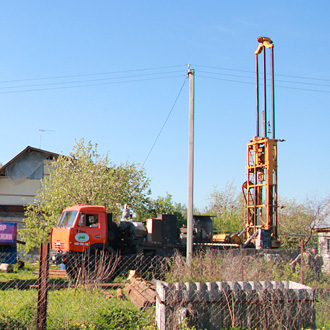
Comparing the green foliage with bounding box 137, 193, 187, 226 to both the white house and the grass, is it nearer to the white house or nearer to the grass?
the white house

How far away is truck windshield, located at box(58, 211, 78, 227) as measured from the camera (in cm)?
1855

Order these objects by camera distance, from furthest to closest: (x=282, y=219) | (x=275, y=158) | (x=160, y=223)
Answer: (x=282, y=219), (x=275, y=158), (x=160, y=223)

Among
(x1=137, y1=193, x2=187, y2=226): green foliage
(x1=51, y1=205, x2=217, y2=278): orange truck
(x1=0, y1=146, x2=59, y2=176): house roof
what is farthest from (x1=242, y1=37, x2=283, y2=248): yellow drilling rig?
(x1=0, y1=146, x2=59, y2=176): house roof

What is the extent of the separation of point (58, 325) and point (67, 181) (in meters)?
21.2

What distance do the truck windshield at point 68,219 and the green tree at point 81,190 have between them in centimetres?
687

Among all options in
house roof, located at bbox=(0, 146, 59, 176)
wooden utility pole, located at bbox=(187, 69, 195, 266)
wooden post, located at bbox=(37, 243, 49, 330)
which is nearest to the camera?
wooden post, located at bbox=(37, 243, 49, 330)

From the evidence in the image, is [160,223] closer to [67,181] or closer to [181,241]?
[181,241]

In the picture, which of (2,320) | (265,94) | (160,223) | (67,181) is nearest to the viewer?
(2,320)

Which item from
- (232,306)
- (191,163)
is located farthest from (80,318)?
(191,163)

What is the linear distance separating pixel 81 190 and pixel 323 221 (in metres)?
15.0

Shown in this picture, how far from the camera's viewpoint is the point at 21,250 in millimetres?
28812

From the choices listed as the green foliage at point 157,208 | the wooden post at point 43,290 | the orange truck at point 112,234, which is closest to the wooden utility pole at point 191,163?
the orange truck at point 112,234

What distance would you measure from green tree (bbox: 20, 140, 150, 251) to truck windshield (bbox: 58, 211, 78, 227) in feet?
22.5

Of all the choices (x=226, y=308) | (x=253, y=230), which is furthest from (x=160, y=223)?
(x=226, y=308)
